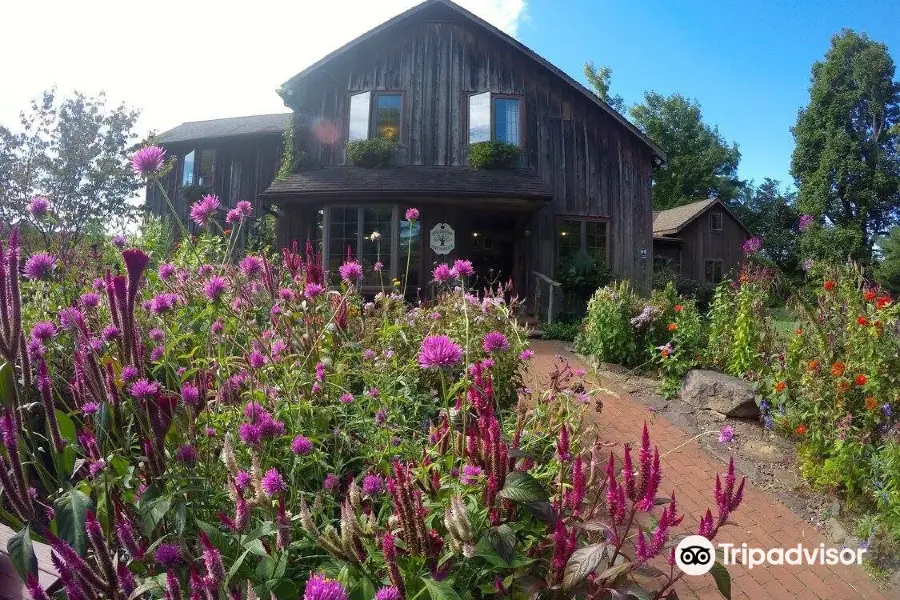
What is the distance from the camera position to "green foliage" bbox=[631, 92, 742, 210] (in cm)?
3391

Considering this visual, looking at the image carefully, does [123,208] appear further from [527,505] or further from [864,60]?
[864,60]

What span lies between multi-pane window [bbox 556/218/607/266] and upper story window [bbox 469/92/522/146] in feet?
7.77

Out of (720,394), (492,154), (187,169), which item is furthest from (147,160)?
(187,169)

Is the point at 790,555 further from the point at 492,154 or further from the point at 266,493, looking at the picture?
the point at 492,154

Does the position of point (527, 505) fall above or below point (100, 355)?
below

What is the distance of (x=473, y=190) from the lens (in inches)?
408

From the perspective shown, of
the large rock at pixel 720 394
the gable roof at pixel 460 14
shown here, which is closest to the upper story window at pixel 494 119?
the gable roof at pixel 460 14

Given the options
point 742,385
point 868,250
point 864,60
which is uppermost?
point 864,60

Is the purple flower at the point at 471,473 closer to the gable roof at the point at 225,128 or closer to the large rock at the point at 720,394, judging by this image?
the large rock at the point at 720,394

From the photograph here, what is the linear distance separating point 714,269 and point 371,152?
19.0 meters

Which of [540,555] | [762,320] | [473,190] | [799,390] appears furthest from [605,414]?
[473,190]

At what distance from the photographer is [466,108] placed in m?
11.7

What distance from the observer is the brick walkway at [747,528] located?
2.53 meters

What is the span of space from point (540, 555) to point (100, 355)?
1828 millimetres
